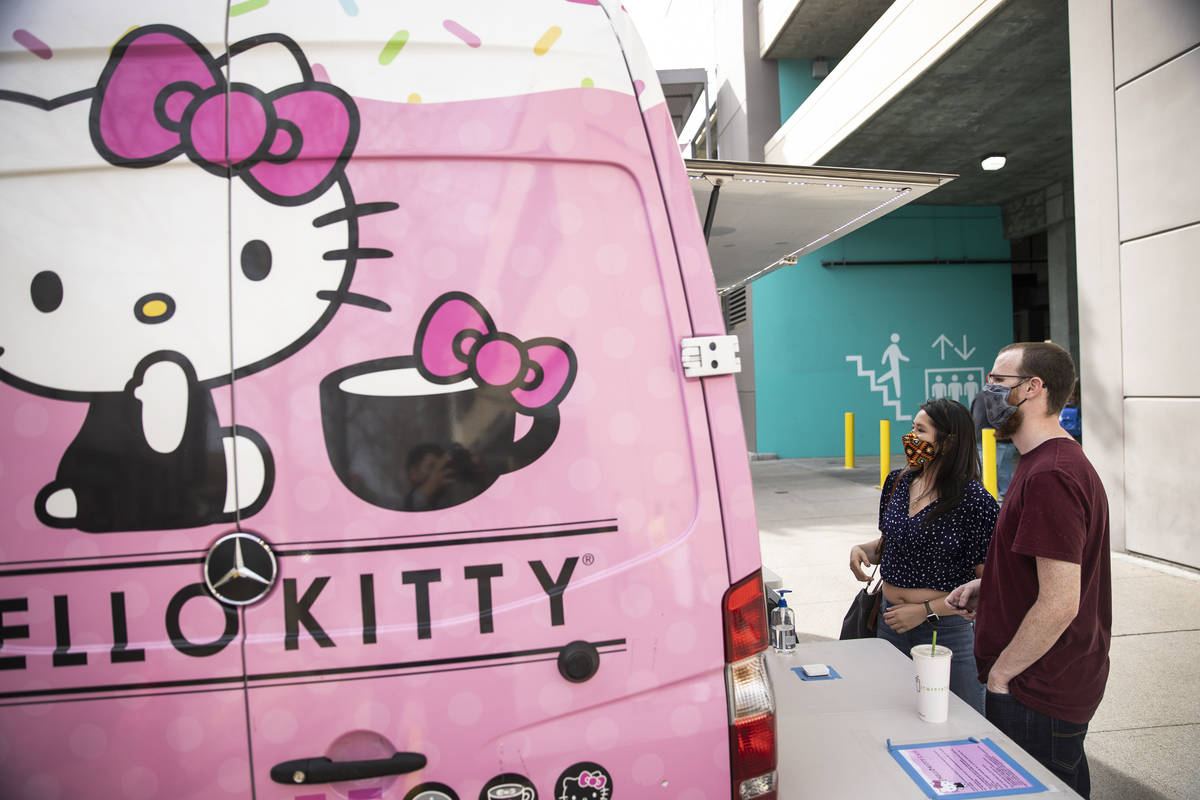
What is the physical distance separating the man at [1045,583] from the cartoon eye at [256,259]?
212cm

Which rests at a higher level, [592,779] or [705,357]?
[705,357]

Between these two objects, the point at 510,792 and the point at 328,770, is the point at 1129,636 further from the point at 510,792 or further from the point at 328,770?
the point at 328,770

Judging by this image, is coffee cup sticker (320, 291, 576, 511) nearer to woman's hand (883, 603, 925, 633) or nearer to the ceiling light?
woman's hand (883, 603, 925, 633)

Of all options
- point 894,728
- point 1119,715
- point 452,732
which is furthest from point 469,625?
point 1119,715

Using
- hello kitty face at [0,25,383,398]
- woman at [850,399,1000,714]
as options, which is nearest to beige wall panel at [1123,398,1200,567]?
woman at [850,399,1000,714]

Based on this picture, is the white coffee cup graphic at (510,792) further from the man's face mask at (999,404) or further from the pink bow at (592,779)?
the man's face mask at (999,404)

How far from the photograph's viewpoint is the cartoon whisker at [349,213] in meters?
1.38

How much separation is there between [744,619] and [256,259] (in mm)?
1218

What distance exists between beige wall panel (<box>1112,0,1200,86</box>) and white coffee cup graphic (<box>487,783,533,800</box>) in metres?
7.07

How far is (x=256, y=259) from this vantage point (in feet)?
4.49

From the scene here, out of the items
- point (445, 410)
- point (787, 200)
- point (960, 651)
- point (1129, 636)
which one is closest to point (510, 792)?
point (445, 410)

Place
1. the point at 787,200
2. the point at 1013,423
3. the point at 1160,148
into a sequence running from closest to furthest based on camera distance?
the point at 1013,423
the point at 787,200
the point at 1160,148

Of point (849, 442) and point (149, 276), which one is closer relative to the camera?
point (149, 276)

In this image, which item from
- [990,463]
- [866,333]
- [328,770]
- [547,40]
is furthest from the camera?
[866,333]
